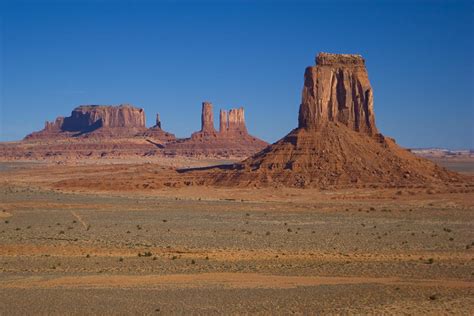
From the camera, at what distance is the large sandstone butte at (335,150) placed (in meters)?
72.3

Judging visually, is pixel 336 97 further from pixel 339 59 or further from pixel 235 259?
pixel 235 259

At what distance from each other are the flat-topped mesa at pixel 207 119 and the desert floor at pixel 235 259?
137511 mm

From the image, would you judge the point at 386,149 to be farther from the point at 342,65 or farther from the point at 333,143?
the point at 342,65

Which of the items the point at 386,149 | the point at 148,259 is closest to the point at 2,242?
the point at 148,259

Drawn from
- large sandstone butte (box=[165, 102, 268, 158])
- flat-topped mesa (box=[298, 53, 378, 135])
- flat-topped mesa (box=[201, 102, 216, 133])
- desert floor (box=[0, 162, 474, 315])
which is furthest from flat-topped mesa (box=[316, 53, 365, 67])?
flat-topped mesa (box=[201, 102, 216, 133])

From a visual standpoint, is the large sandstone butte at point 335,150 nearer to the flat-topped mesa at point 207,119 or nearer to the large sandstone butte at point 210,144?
the large sandstone butte at point 210,144

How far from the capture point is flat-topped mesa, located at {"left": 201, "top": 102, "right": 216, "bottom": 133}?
19026cm

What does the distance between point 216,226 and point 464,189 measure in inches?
1433

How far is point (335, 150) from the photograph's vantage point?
74.9 metres

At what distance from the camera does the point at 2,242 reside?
31.6 meters

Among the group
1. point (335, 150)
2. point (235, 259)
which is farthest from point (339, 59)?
point (235, 259)

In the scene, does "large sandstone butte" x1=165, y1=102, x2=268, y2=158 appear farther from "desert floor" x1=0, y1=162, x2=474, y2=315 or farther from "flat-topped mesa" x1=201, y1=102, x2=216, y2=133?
"desert floor" x1=0, y1=162, x2=474, y2=315

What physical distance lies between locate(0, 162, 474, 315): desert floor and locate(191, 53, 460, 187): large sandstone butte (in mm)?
18675

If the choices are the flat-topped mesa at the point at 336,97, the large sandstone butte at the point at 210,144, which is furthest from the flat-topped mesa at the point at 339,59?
the large sandstone butte at the point at 210,144
